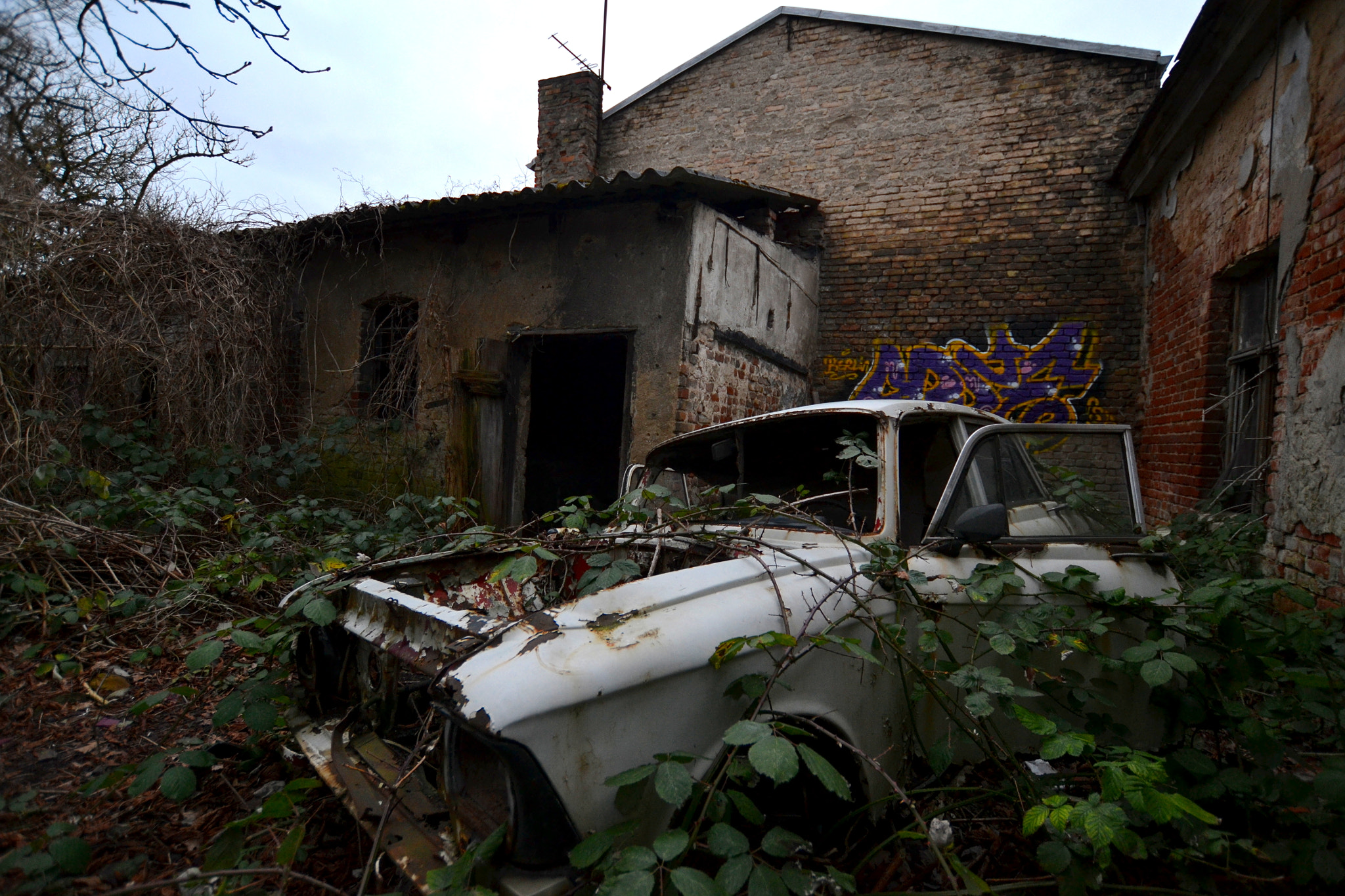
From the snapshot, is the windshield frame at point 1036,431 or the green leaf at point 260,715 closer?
the green leaf at point 260,715

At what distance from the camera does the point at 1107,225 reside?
24.9 feet

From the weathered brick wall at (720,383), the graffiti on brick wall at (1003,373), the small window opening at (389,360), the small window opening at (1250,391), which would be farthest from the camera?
the graffiti on brick wall at (1003,373)

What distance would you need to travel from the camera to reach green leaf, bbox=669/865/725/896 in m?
1.36

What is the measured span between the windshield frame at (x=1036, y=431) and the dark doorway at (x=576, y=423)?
5576 millimetres

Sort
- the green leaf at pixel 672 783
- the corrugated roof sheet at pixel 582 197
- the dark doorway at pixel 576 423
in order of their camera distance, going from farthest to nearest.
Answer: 1. the dark doorway at pixel 576 423
2. the corrugated roof sheet at pixel 582 197
3. the green leaf at pixel 672 783

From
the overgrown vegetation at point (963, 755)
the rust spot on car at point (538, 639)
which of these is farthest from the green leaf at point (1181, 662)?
the rust spot on car at point (538, 639)

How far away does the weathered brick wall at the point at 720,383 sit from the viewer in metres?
5.78

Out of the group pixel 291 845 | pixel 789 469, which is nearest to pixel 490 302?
pixel 789 469

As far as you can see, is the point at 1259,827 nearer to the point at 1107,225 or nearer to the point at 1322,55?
the point at 1322,55

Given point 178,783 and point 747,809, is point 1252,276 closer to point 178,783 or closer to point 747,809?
point 747,809

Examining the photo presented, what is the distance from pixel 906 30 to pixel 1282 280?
19.6ft

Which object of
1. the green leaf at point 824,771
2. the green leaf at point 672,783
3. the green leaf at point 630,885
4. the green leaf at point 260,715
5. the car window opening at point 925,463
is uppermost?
the car window opening at point 925,463

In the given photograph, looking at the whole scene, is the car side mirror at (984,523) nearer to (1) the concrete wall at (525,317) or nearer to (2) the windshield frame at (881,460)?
(2) the windshield frame at (881,460)

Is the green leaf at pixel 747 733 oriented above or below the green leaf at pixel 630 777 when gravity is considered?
above
